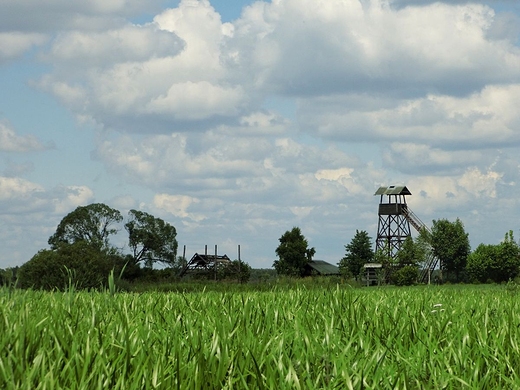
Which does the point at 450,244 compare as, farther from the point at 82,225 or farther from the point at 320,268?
the point at 82,225

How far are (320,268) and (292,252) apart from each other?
1313cm

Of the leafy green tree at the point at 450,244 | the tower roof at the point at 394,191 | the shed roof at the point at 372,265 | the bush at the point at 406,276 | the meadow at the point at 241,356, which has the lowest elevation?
the meadow at the point at 241,356

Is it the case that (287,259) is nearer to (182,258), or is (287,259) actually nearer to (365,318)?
(182,258)

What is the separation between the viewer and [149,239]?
64.5m

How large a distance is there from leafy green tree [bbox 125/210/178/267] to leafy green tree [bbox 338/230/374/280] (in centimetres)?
2052

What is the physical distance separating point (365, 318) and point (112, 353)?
2.56 meters

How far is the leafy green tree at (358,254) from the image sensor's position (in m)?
72.9

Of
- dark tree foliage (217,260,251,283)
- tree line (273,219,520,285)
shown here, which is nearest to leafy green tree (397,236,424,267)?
tree line (273,219,520,285)

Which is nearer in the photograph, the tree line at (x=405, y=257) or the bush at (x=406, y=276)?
the bush at (x=406, y=276)

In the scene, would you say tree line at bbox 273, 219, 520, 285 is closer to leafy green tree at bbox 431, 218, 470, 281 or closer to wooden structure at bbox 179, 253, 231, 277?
leafy green tree at bbox 431, 218, 470, 281

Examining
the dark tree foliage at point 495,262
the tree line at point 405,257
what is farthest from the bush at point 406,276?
the dark tree foliage at point 495,262

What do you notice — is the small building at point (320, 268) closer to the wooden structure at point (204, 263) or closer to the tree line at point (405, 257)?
the tree line at point (405, 257)

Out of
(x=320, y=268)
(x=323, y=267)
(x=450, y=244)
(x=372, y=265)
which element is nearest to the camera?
(x=372, y=265)

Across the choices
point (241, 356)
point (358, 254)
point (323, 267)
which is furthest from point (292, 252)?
point (241, 356)
